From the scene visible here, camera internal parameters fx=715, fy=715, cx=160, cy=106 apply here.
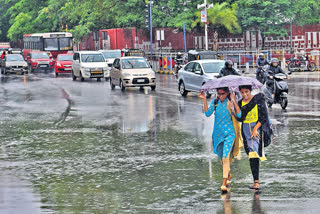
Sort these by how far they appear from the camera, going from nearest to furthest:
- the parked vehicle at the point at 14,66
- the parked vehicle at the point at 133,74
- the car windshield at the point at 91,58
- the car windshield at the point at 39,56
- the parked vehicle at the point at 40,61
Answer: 1. the parked vehicle at the point at 133,74
2. the car windshield at the point at 91,58
3. the parked vehicle at the point at 14,66
4. the parked vehicle at the point at 40,61
5. the car windshield at the point at 39,56

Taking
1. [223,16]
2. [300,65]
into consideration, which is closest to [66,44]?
[223,16]

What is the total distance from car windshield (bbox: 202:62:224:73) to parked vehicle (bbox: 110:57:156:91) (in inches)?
183

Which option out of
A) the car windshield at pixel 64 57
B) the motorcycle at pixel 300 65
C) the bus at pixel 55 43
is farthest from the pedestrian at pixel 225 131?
the bus at pixel 55 43

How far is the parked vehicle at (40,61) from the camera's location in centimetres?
5569

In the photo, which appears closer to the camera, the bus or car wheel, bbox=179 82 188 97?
car wheel, bbox=179 82 188 97

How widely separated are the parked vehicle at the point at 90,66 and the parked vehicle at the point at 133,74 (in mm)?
7001

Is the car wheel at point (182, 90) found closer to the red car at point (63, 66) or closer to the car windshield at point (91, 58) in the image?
the car windshield at point (91, 58)

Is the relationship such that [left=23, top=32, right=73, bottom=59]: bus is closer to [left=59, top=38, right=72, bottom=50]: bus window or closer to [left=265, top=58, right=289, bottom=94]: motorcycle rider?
[left=59, top=38, right=72, bottom=50]: bus window

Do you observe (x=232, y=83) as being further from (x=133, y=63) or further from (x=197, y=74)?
(x=133, y=63)

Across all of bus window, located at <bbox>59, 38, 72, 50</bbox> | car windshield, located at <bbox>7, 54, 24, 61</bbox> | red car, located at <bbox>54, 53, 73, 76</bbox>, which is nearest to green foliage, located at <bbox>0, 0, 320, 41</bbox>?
bus window, located at <bbox>59, 38, 72, 50</bbox>

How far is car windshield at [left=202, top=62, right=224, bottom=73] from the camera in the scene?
27547 mm

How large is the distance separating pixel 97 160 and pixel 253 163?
3703mm

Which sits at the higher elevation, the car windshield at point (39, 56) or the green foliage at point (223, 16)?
the green foliage at point (223, 16)

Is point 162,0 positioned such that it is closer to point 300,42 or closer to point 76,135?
point 300,42
